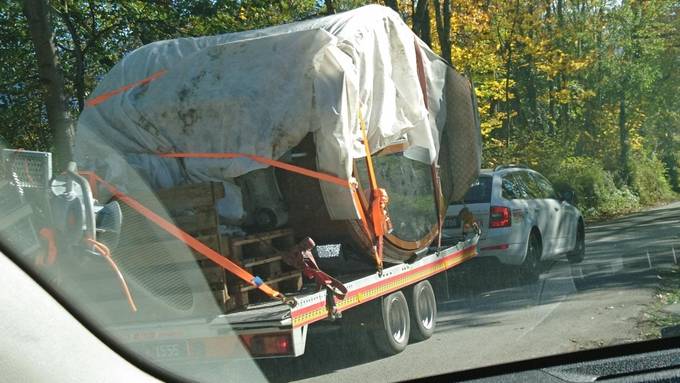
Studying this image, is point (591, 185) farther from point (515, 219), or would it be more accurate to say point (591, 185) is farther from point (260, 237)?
point (260, 237)

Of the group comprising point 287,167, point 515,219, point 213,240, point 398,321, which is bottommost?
point 515,219

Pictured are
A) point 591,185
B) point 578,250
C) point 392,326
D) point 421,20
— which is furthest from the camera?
point 591,185

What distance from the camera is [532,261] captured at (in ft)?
35.1

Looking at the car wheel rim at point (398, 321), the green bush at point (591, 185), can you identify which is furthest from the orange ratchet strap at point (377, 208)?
the green bush at point (591, 185)

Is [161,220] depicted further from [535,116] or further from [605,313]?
[535,116]

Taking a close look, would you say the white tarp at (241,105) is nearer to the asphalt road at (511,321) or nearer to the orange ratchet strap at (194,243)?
the orange ratchet strap at (194,243)

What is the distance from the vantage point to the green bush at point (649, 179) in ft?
84.8

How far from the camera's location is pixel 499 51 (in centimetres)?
2294

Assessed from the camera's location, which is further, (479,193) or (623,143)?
(623,143)

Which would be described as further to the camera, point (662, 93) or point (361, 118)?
point (662, 93)

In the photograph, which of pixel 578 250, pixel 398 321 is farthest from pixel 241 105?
pixel 578 250

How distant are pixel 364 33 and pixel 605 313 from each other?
338 cm

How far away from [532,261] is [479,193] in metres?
1.18

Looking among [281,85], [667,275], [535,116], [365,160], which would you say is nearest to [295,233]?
[365,160]
